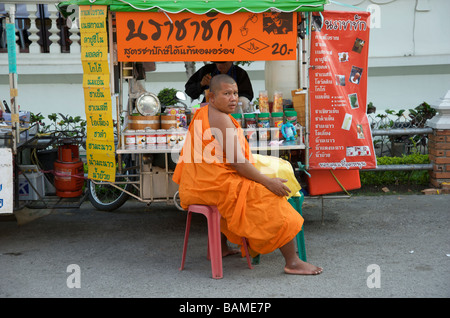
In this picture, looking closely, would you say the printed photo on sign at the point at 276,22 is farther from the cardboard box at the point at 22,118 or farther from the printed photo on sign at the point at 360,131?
the cardboard box at the point at 22,118

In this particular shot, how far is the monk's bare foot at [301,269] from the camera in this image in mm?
4422

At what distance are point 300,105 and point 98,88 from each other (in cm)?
187

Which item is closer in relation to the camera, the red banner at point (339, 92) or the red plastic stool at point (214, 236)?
the red plastic stool at point (214, 236)

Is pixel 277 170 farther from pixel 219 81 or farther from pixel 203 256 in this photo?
pixel 203 256

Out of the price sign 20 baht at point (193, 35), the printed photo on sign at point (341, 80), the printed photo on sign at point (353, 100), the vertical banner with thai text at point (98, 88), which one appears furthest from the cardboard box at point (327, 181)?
the vertical banner with thai text at point (98, 88)

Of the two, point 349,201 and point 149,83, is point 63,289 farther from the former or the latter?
point 149,83

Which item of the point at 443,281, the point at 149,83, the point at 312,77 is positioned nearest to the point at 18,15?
the point at 149,83

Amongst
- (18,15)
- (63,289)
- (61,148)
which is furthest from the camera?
(18,15)

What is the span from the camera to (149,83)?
9.98m

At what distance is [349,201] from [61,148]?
10.4 ft

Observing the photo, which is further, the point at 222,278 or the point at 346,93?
the point at 346,93

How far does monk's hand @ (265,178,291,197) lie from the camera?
427cm

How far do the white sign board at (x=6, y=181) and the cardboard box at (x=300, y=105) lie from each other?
259 centimetres

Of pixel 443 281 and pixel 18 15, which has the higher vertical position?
pixel 18 15
